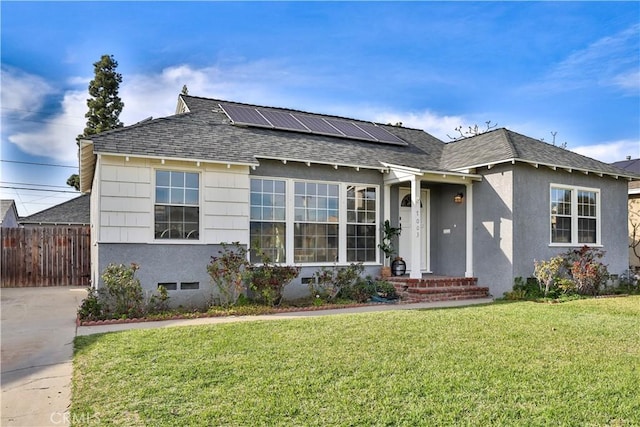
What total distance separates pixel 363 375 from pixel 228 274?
540 centimetres

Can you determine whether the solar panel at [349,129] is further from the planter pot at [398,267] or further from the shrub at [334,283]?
the shrub at [334,283]

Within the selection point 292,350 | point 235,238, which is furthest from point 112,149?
point 292,350

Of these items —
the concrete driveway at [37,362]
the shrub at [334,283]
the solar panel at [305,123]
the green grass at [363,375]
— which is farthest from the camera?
the solar panel at [305,123]

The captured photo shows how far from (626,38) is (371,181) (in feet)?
27.6

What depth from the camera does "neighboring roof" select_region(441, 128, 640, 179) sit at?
468 inches

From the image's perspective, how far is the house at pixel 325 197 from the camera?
372 inches

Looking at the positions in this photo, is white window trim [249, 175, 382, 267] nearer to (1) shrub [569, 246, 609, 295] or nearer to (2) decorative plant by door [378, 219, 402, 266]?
(2) decorative plant by door [378, 219, 402, 266]

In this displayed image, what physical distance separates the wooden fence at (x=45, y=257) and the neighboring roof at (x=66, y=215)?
5.94 metres

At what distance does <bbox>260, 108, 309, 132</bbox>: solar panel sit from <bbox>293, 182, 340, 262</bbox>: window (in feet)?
7.56

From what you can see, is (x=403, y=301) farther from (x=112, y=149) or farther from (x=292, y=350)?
(x=112, y=149)

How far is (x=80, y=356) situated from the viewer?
574cm

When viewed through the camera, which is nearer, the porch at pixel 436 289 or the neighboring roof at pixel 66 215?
the porch at pixel 436 289

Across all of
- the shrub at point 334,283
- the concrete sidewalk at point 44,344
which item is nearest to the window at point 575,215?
the concrete sidewalk at point 44,344

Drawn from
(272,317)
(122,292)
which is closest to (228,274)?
(272,317)
